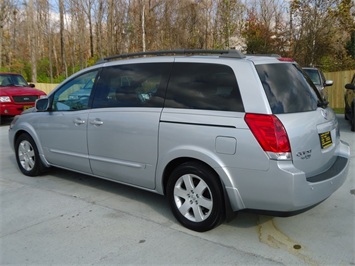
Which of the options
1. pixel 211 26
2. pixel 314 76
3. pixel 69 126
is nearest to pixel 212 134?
pixel 69 126

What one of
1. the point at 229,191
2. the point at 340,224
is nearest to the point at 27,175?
the point at 229,191

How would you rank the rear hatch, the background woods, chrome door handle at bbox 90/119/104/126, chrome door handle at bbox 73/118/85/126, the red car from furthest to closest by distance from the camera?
the background woods, the red car, chrome door handle at bbox 73/118/85/126, chrome door handle at bbox 90/119/104/126, the rear hatch

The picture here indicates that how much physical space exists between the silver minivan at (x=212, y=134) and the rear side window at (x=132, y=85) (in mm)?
13

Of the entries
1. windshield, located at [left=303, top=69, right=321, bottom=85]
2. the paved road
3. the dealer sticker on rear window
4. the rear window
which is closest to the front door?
the paved road

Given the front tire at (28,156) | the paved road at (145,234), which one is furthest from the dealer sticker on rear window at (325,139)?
A: the front tire at (28,156)

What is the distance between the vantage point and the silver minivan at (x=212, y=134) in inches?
124

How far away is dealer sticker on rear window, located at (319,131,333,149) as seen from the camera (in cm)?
349

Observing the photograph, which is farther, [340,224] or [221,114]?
[340,224]

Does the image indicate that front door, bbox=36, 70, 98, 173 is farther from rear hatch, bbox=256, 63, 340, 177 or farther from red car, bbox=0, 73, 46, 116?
red car, bbox=0, 73, 46, 116

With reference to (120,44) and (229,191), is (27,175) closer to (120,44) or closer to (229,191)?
(229,191)

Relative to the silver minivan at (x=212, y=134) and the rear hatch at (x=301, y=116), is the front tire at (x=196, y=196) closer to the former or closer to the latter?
the silver minivan at (x=212, y=134)

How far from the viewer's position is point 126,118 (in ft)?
13.3

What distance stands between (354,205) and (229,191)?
191cm

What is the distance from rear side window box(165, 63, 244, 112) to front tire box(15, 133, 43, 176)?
2.74 meters
